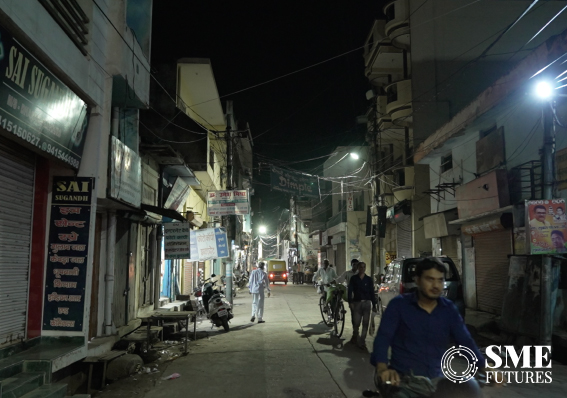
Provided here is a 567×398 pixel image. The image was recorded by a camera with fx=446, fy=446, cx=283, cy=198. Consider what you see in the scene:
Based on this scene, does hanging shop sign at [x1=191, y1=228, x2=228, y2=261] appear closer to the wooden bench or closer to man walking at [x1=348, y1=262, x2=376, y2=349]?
man walking at [x1=348, y1=262, x2=376, y2=349]

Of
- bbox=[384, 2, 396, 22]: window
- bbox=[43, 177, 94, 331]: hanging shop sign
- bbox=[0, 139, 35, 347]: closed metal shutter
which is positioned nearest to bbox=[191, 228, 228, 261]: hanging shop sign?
bbox=[43, 177, 94, 331]: hanging shop sign

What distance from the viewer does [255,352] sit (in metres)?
9.24

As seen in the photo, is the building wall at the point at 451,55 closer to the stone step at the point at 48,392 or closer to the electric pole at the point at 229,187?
the electric pole at the point at 229,187

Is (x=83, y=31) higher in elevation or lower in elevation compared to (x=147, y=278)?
higher

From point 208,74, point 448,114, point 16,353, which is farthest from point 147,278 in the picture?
point 448,114

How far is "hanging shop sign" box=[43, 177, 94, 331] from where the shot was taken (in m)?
6.91

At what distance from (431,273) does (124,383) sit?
594 cm

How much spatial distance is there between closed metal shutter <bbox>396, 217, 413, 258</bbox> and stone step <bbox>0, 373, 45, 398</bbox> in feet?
69.5

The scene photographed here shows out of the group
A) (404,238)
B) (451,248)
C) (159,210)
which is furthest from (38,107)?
(404,238)

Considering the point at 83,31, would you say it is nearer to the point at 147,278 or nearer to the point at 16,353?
the point at 16,353

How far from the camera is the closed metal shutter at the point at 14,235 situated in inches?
236

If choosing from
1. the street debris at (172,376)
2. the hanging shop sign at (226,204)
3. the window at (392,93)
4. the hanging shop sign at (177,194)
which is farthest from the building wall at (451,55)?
the street debris at (172,376)

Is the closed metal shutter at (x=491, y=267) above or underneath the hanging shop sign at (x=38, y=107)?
underneath

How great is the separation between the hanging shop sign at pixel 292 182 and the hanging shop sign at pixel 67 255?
36.8 feet
